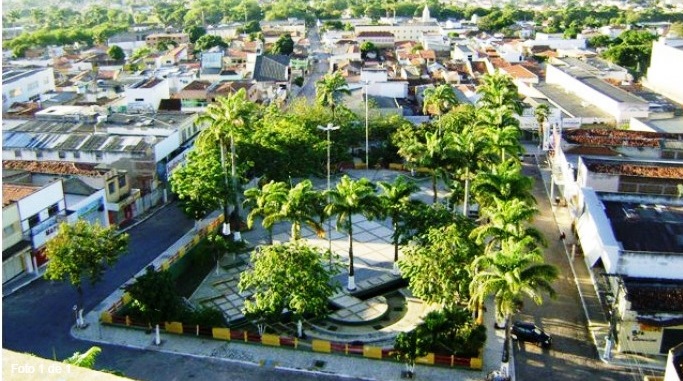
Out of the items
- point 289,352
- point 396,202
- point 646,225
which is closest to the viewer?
point 289,352

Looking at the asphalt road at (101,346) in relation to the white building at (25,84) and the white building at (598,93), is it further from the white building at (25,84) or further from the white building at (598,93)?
the white building at (598,93)

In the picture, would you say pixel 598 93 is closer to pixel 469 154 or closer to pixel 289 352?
pixel 469 154

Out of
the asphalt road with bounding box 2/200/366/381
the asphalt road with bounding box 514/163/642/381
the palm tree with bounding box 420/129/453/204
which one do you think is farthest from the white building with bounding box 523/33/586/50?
the asphalt road with bounding box 2/200/366/381

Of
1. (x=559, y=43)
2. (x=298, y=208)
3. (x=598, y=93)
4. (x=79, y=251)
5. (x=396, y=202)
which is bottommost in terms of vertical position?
(x=79, y=251)

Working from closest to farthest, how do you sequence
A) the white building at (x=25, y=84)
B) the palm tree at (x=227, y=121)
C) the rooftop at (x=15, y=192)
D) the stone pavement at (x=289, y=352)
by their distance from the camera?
the stone pavement at (x=289, y=352) → the rooftop at (x=15, y=192) → the palm tree at (x=227, y=121) → the white building at (x=25, y=84)

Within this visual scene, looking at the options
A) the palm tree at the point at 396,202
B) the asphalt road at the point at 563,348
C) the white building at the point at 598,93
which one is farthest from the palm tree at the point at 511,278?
the white building at the point at 598,93

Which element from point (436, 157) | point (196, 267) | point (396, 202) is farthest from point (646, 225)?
point (196, 267)
